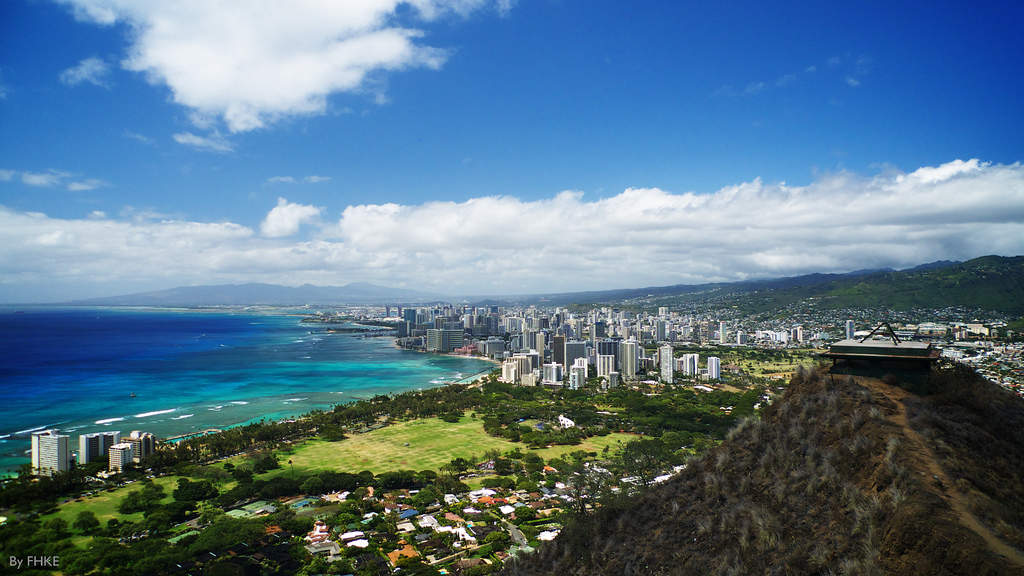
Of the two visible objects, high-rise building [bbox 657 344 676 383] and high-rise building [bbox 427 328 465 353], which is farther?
high-rise building [bbox 427 328 465 353]

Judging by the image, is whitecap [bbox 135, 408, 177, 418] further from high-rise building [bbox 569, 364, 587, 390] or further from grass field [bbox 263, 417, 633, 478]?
high-rise building [bbox 569, 364, 587, 390]

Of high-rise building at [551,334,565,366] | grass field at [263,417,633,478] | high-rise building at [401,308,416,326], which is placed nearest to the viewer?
grass field at [263,417,633,478]

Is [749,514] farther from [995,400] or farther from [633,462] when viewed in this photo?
[633,462]

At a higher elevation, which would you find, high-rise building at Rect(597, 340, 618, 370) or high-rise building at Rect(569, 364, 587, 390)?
high-rise building at Rect(597, 340, 618, 370)

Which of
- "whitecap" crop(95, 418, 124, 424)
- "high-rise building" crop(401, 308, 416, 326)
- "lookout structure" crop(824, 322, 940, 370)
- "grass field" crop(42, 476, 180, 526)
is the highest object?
"lookout structure" crop(824, 322, 940, 370)

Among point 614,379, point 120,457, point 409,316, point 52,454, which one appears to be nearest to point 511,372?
point 614,379

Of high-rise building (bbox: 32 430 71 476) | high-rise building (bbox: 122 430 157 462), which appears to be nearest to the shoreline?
high-rise building (bbox: 122 430 157 462)

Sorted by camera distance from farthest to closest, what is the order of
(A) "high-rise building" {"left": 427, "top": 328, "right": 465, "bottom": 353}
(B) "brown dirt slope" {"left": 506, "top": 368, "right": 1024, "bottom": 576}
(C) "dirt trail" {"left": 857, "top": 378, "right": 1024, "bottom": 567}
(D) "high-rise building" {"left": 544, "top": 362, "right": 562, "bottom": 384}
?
(A) "high-rise building" {"left": 427, "top": 328, "right": 465, "bottom": 353}, (D) "high-rise building" {"left": 544, "top": 362, "right": 562, "bottom": 384}, (B) "brown dirt slope" {"left": 506, "top": 368, "right": 1024, "bottom": 576}, (C) "dirt trail" {"left": 857, "top": 378, "right": 1024, "bottom": 567}
